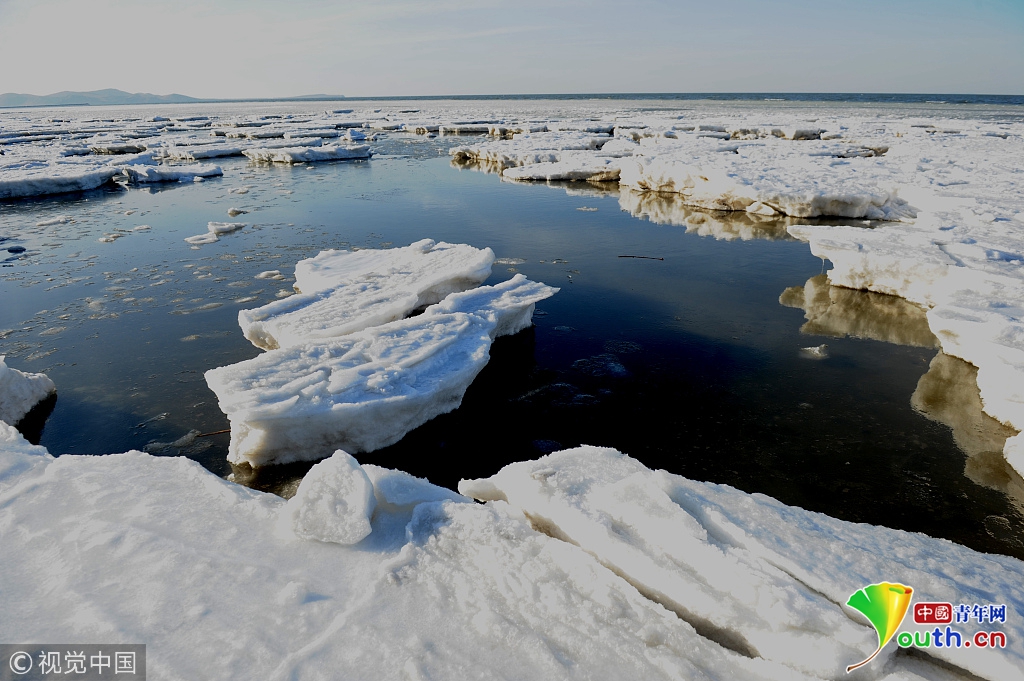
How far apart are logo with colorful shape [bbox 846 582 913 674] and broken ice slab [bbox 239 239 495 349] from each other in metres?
4.51

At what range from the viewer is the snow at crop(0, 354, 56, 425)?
4648 mm

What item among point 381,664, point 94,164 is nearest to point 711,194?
point 381,664

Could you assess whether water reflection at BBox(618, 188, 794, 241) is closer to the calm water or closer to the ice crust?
the calm water

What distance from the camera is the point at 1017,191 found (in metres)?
10.5

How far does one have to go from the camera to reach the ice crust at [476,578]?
193 centimetres

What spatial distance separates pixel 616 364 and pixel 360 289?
309 cm

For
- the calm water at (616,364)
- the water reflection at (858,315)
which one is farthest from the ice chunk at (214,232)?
the water reflection at (858,315)

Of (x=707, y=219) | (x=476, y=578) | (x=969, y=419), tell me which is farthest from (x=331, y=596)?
(x=707, y=219)

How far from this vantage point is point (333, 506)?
2.58 m

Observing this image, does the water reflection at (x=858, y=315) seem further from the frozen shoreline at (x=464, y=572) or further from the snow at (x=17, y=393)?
the snow at (x=17, y=393)

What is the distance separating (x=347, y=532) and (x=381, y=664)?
27.5 inches

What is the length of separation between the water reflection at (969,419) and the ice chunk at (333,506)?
14.1ft

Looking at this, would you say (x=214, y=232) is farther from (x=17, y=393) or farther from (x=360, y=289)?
(x=17, y=393)

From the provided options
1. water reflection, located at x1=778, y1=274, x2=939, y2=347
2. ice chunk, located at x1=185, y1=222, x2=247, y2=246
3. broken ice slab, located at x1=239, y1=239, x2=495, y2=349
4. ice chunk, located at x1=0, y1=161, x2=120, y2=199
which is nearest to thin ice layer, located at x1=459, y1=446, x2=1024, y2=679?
broken ice slab, located at x1=239, y1=239, x2=495, y2=349
